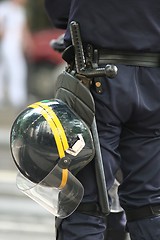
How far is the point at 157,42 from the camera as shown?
12.1 feet

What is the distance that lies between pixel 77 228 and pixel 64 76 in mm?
648

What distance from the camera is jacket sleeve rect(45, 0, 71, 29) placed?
3.91m

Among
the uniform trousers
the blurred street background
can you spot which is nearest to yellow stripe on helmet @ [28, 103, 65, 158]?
the uniform trousers

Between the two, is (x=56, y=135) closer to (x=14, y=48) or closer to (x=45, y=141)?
(x=45, y=141)

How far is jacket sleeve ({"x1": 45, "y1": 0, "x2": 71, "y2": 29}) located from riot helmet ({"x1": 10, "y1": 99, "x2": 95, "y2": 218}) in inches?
18.4

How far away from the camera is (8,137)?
1103 cm

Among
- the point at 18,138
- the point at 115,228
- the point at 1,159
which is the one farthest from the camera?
the point at 1,159

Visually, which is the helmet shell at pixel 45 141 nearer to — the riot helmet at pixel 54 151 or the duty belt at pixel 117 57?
the riot helmet at pixel 54 151

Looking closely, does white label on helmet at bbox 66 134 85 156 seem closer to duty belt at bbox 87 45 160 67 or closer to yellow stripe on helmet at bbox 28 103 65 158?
yellow stripe on helmet at bbox 28 103 65 158

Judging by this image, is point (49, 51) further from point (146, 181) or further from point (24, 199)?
point (146, 181)

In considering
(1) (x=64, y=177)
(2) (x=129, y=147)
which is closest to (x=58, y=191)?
(1) (x=64, y=177)

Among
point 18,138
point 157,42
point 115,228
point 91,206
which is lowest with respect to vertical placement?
point 115,228

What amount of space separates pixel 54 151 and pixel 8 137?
751 centimetres

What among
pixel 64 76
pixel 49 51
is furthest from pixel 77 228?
pixel 49 51
